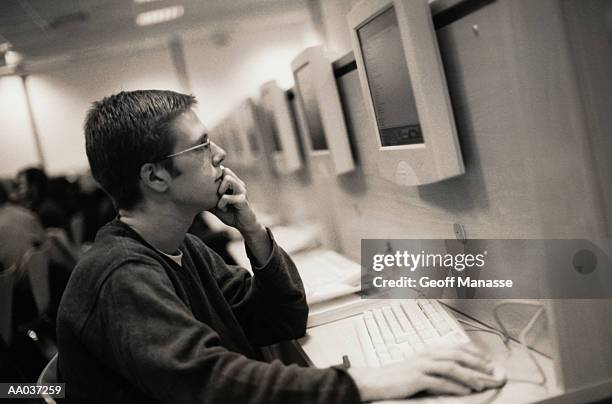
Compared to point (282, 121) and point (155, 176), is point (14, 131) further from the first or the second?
point (155, 176)

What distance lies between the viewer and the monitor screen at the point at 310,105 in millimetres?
1630

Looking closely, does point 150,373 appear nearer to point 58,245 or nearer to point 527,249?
point 527,249

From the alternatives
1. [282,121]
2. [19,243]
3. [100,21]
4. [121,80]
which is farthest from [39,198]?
[282,121]

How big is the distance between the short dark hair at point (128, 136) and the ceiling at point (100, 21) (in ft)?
3.86

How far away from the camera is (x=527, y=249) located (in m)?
0.87

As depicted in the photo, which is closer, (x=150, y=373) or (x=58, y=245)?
(x=150, y=373)

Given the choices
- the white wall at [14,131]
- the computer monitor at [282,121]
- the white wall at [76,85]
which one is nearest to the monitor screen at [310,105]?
the computer monitor at [282,121]

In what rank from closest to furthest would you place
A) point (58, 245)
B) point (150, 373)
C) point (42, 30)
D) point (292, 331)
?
point (150, 373), point (292, 331), point (42, 30), point (58, 245)

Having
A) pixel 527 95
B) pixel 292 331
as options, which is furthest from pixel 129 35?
pixel 527 95

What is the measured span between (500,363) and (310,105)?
107 cm

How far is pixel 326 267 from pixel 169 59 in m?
1.12

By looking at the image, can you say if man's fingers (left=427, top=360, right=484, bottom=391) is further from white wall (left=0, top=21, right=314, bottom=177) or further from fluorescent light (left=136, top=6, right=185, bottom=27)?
fluorescent light (left=136, top=6, right=185, bottom=27)

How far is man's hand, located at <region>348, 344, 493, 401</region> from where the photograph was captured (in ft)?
2.42

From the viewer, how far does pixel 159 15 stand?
7.46 feet
